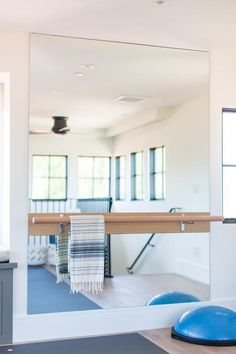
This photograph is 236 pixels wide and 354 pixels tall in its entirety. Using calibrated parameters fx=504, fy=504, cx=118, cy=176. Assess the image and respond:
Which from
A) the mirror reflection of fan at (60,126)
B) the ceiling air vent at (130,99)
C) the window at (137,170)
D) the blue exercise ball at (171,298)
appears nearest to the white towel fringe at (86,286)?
the blue exercise ball at (171,298)

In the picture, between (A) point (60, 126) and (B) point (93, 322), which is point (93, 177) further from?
(B) point (93, 322)

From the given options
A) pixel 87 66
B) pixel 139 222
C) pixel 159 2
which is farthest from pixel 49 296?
pixel 159 2

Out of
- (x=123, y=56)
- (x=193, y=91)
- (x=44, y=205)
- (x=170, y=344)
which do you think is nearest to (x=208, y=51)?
(x=193, y=91)

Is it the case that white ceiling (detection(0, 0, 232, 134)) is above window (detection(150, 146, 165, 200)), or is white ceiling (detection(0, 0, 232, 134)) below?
above

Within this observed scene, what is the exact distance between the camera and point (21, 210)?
152 inches

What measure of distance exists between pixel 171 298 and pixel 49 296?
1064mm

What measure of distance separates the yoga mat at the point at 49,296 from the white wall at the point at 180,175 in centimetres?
53

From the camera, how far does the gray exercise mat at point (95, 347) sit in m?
3.51

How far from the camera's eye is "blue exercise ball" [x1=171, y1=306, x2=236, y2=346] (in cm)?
369

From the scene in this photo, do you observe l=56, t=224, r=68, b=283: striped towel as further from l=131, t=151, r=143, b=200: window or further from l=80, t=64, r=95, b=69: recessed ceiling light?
l=80, t=64, r=95, b=69: recessed ceiling light

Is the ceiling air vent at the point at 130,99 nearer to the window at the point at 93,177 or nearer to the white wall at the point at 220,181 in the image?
the window at the point at 93,177

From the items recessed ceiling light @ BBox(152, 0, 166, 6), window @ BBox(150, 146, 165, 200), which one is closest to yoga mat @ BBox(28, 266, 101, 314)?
window @ BBox(150, 146, 165, 200)

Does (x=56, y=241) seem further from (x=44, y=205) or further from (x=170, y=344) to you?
(x=170, y=344)

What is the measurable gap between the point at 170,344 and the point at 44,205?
142 centimetres
